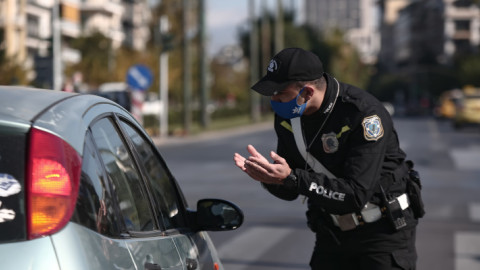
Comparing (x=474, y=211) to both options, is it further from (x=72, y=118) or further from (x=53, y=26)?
(x=53, y=26)

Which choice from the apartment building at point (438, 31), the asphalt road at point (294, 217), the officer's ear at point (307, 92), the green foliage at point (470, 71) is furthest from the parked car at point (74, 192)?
the apartment building at point (438, 31)

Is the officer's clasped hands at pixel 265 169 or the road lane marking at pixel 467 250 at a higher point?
the officer's clasped hands at pixel 265 169

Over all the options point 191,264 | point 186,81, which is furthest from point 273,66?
point 186,81

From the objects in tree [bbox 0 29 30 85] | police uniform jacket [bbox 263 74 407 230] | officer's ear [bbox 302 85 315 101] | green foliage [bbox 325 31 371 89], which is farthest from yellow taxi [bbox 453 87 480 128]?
green foliage [bbox 325 31 371 89]

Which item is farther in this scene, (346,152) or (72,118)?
(346,152)

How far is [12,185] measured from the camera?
2473 millimetres

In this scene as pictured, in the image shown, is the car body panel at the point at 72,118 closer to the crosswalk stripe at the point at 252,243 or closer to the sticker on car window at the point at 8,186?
the sticker on car window at the point at 8,186

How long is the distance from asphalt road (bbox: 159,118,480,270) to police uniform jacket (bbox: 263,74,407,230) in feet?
14.8

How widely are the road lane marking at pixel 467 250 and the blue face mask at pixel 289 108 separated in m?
4.91

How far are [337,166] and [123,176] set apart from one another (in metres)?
1.19

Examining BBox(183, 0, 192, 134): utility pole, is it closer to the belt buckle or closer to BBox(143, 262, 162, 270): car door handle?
the belt buckle

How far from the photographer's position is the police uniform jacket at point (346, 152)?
3902 mm

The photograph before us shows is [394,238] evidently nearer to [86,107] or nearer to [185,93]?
[86,107]

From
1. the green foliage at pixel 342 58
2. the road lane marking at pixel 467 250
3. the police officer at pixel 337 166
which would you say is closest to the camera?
the police officer at pixel 337 166
